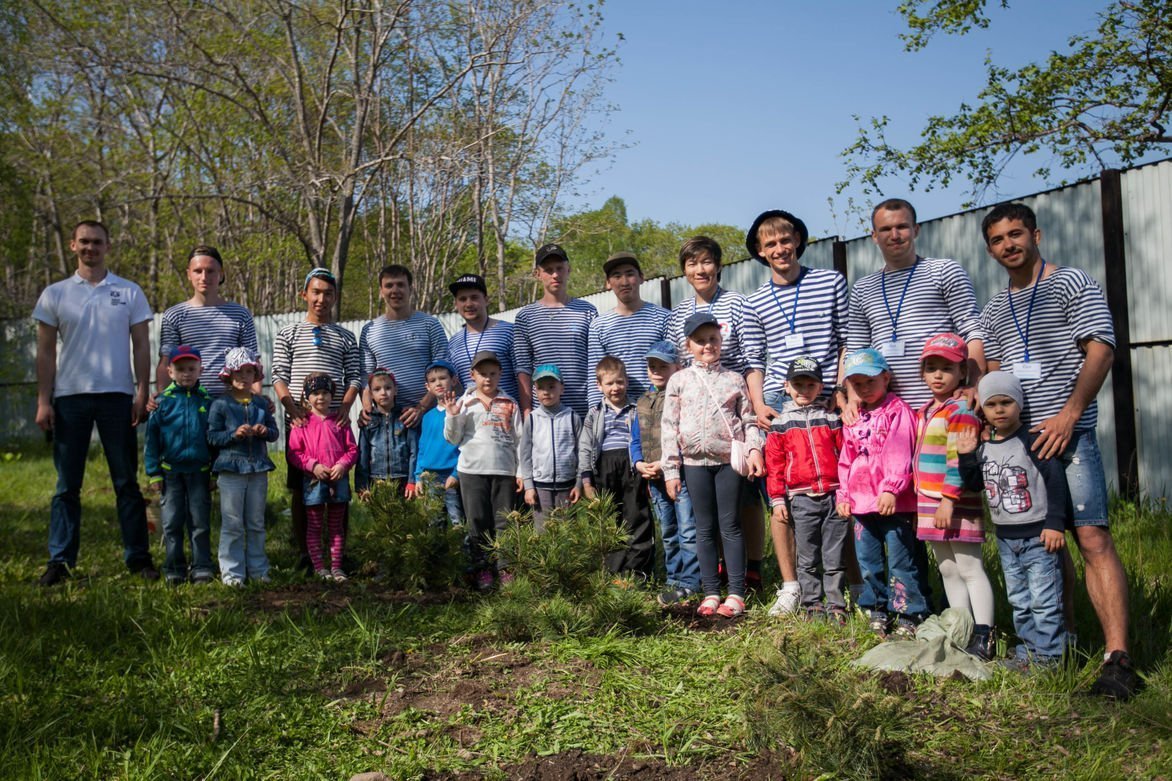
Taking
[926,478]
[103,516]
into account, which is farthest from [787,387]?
[103,516]

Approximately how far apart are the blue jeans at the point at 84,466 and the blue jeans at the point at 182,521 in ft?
1.05

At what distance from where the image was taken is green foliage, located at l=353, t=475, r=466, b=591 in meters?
5.26

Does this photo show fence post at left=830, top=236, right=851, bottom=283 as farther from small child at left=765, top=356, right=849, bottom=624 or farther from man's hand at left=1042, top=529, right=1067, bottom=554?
man's hand at left=1042, top=529, right=1067, bottom=554

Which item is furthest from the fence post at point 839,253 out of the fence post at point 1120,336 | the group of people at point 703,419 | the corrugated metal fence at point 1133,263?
the group of people at point 703,419

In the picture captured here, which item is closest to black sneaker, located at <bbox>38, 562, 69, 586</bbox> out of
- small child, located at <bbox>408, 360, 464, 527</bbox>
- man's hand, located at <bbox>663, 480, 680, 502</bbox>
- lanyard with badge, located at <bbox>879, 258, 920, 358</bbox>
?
small child, located at <bbox>408, 360, 464, 527</bbox>

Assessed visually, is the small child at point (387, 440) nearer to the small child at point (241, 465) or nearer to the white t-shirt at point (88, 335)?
the small child at point (241, 465)

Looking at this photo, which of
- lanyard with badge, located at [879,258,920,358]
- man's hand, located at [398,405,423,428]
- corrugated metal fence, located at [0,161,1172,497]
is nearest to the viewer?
lanyard with badge, located at [879,258,920,358]

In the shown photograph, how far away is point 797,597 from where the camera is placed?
4691 millimetres

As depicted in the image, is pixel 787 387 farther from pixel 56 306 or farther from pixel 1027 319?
pixel 56 306

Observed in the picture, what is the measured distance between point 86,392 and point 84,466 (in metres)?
0.47

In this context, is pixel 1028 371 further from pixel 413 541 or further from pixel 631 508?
pixel 413 541

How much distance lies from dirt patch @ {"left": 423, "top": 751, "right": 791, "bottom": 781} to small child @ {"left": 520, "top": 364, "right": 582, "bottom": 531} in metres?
2.73

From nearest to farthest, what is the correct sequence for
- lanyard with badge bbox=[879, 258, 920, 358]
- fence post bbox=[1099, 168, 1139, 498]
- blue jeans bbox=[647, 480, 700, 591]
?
lanyard with badge bbox=[879, 258, 920, 358] < blue jeans bbox=[647, 480, 700, 591] < fence post bbox=[1099, 168, 1139, 498]

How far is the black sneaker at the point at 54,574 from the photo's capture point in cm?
573
